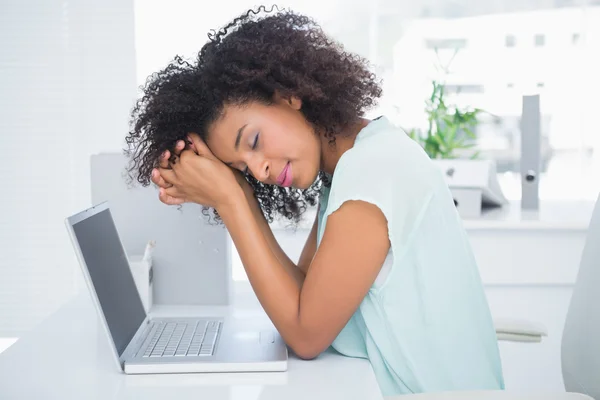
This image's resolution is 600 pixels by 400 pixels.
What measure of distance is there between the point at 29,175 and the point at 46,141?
18 cm

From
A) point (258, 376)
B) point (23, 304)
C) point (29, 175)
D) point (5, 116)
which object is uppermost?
point (5, 116)

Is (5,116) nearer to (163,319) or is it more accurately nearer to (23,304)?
(23,304)

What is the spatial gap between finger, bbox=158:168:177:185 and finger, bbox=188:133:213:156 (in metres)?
0.06

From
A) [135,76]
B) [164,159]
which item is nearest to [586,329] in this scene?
[164,159]

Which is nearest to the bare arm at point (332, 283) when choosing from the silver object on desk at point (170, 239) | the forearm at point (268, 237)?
the forearm at point (268, 237)

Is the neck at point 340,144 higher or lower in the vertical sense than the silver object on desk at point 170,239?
higher

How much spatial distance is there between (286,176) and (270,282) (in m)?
0.20

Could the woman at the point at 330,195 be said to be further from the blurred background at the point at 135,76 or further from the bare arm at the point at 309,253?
the blurred background at the point at 135,76

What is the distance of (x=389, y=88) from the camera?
3498 mm

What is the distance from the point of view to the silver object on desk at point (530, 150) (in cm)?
246

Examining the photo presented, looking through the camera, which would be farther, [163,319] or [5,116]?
[5,116]

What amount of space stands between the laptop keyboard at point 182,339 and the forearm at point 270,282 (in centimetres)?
12

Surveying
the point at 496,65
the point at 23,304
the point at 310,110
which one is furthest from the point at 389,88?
the point at 310,110

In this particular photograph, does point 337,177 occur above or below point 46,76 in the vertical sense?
below
